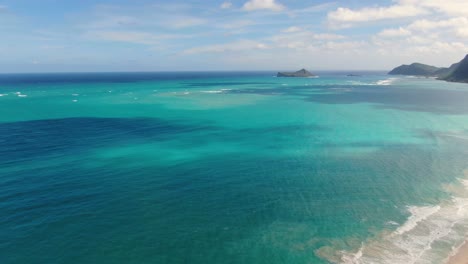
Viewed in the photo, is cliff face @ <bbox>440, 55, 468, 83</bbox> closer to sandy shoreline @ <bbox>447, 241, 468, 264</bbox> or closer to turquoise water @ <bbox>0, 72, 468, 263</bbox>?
turquoise water @ <bbox>0, 72, 468, 263</bbox>

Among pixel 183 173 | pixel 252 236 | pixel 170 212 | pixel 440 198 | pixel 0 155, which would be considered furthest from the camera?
pixel 0 155

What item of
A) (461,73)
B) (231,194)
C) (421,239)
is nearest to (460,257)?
(421,239)

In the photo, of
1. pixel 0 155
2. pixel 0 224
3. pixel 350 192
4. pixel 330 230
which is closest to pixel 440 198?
pixel 350 192

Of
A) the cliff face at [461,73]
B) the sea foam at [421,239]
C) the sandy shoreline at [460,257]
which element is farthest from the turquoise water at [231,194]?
the cliff face at [461,73]

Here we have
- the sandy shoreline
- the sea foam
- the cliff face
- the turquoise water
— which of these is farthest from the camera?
the cliff face

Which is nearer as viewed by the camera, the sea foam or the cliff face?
the sea foam

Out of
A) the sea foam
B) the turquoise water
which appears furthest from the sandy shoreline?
the turquoise water

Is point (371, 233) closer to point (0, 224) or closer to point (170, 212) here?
point (170, 212)

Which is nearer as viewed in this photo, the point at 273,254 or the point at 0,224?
the point at 273,254
